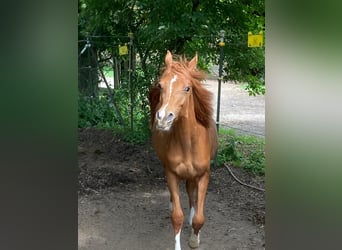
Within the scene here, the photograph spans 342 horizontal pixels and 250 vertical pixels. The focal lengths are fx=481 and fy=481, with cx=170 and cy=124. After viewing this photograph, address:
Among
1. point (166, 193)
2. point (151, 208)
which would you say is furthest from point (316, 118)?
point (166, 193)

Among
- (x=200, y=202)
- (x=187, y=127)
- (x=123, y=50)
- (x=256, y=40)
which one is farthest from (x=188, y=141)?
(x=123, y=50)

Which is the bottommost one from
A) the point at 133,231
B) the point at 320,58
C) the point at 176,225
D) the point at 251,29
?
the point at 133,231

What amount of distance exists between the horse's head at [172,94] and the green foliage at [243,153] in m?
2.58

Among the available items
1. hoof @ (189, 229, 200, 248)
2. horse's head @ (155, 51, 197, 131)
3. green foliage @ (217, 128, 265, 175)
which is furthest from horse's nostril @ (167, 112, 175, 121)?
green foliage @ (217, 128, 265, 175)

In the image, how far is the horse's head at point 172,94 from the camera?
2.76 metres

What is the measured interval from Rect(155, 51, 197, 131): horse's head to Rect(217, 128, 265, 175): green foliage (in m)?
2.58

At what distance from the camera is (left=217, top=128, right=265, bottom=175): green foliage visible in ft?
18.2

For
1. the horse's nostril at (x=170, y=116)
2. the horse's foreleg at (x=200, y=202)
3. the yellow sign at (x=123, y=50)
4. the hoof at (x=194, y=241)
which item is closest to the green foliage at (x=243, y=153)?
the yellow sign at (x=123, y=50)

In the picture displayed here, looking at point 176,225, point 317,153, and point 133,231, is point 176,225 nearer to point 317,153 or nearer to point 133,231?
point 133,231

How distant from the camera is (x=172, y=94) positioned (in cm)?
289

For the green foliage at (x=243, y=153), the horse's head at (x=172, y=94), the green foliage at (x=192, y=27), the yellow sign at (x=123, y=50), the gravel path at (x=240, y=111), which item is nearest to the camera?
the horse's head at (x=172, y=94)

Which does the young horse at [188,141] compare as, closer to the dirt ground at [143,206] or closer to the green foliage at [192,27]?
the dirt ground at [143,206]

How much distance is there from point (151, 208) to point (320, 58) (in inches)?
143

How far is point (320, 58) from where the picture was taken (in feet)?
3.58
